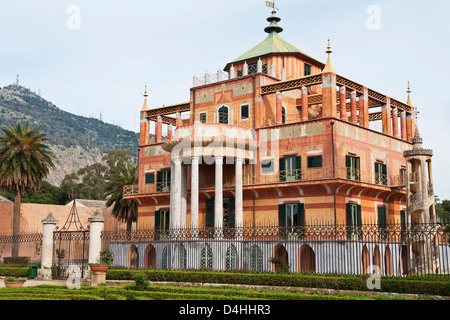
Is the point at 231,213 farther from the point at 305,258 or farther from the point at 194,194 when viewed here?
the point at 305,258

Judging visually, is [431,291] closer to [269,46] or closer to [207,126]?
[207,126]

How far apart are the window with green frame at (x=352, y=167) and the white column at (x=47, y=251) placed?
19.3 m

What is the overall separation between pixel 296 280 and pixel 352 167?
13.5 metres

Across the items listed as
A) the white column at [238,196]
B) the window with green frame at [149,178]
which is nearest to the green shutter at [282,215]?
the white column at [238,196]

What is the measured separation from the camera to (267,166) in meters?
36.8

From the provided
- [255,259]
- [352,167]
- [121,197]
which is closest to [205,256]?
[255,259]

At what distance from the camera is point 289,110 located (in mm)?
40250

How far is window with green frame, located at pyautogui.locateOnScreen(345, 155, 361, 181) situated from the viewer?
3466 cm

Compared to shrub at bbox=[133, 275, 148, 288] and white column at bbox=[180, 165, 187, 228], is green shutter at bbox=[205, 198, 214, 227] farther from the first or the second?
shrub at bbox=[133, 275, 148, 288]

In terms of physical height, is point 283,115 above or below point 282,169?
above

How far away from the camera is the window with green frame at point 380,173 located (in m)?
37.4

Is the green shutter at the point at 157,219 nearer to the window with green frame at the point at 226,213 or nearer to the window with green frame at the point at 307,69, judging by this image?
the window with green frame at the point at 226,213

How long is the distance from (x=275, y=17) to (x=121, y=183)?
2249 centimetres

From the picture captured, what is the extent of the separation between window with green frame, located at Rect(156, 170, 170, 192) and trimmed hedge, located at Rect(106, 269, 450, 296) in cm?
1353
